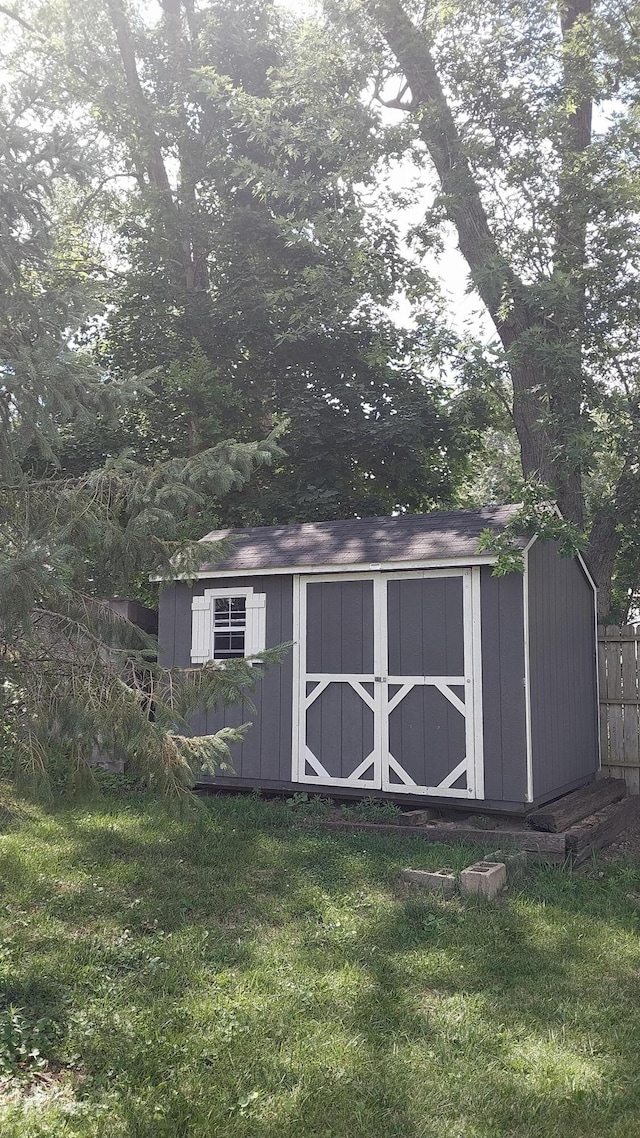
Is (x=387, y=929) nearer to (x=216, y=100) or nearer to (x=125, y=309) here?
(x=125, y=309)

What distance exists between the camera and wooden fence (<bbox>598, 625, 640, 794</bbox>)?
9961 mm

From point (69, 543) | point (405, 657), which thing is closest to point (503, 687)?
point (405, 657)

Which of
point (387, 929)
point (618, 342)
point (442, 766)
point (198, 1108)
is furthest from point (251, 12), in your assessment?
point (198, 1108)

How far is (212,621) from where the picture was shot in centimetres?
951

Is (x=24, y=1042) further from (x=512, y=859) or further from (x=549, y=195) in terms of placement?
(x=549, y=195)

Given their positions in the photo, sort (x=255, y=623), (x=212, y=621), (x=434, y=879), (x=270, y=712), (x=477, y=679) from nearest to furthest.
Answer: (x=434, y=879) → (x=477, y=679) → (x=270, y=712) → (x=255, y=623) → (x=212, y=621)

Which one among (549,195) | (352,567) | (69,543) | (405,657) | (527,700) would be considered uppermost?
(549,195)

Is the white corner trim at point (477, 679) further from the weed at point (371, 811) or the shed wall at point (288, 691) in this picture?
the weed at point (371, 811)

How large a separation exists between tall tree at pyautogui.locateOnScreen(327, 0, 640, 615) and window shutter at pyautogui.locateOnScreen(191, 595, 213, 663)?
5.00 metres

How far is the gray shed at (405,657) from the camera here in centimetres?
776

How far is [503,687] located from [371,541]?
215 centimetres

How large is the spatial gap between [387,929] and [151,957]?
4.73ft

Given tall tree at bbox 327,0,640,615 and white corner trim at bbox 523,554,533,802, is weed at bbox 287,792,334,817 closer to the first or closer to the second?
white corner trim at bbox 523,554,533,802

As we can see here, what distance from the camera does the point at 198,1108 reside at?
3.30m
